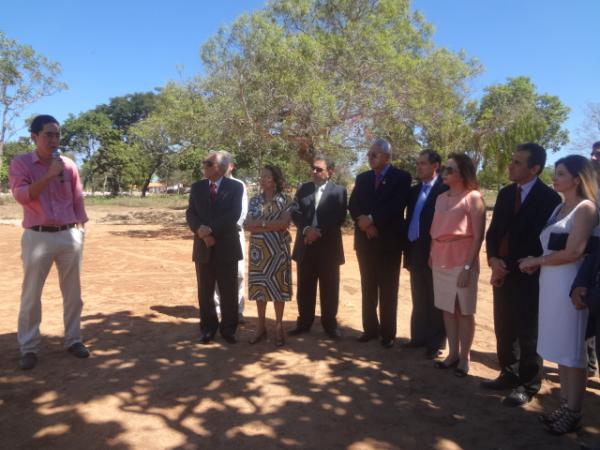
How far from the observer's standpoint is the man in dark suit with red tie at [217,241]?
4.76 metres

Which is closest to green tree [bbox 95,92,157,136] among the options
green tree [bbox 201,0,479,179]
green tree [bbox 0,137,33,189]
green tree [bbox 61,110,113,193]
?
green tree [bbox 61,110,113,193]

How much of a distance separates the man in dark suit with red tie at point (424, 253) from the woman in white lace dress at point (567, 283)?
1375 mm

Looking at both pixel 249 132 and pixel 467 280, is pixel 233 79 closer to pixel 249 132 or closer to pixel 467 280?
pixel 249 132

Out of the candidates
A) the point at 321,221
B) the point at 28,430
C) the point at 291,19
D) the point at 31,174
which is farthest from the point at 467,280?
the point at 291,19

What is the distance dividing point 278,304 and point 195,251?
3.38 feet

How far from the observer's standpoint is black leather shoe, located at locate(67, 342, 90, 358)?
4.37 meters

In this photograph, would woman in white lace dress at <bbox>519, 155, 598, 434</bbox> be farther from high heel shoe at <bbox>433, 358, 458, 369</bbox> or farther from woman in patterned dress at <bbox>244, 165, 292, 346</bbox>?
woman in patterned dress at <bbox>244, 165, 292, 346</bbox>

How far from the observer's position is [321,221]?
4891mm

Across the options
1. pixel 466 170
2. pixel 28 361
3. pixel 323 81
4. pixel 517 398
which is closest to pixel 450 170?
pixel 466 170

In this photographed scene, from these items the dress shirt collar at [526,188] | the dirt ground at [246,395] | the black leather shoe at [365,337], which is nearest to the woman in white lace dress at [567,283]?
the dirt ground at [246,395]

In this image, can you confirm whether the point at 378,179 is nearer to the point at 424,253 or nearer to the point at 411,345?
the point at 424,253

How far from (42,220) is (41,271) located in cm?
45

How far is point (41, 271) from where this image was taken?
13.5 feet

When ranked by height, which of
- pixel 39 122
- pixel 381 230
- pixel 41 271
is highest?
pixel 39 122
